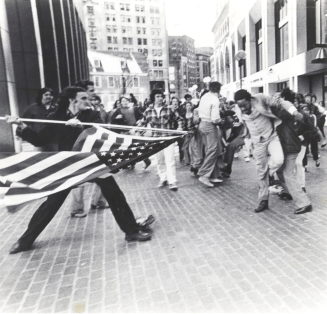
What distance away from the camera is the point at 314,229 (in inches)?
173

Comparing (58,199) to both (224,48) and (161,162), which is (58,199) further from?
(224,48)

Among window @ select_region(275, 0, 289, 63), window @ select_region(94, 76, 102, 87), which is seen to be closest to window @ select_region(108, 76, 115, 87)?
window @ select_region(94, 76, 102, 87)

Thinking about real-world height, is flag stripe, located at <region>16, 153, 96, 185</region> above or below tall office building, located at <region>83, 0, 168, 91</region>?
below

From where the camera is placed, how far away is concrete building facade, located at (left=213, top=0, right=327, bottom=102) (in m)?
21.2

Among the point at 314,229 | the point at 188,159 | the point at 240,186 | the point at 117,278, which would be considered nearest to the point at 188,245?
the point at 117,278

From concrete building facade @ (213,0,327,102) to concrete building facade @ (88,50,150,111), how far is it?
122 feet

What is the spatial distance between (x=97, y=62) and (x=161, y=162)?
72.1 metres

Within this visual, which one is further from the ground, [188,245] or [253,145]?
[253,145]

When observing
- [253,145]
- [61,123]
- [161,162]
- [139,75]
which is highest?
[139,75]

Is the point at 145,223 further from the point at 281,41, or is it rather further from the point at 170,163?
the point at 281,41

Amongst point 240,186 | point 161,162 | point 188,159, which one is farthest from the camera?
point 188,159

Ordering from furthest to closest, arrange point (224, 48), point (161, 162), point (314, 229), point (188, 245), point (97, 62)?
point (97, 62) < point (224, 48) < point (161, 162) < point (314, 229) < point (188, 245)

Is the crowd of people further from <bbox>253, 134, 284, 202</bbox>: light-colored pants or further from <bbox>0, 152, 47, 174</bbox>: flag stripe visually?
<bbox>0, 152, 47, 174</bbox>: flag stripe

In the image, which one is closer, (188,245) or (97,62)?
(188,245)
